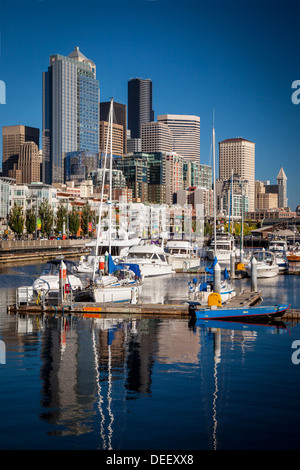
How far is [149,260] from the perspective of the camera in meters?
71.8

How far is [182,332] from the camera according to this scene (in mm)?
35188

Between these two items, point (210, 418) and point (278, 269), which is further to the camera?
point (278, 269)

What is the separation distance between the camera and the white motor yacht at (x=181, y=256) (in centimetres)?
8388

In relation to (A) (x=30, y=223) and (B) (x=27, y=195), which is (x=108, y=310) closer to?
(A) (x=30, y=223)

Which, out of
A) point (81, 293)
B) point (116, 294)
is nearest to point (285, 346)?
point (116, 294)

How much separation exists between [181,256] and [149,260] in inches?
577

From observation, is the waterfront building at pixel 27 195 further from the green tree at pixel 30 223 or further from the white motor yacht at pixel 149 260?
the white motor yacht at pixel 149 260

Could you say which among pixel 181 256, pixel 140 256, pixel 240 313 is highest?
pixel 140 256

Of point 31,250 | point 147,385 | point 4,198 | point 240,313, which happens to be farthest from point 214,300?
point 4,198

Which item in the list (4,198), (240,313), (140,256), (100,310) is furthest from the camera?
(4,198)

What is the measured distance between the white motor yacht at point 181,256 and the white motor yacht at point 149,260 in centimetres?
939

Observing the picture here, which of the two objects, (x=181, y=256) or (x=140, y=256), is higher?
(x=140, y=256)

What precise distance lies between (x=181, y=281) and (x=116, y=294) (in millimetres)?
23692
